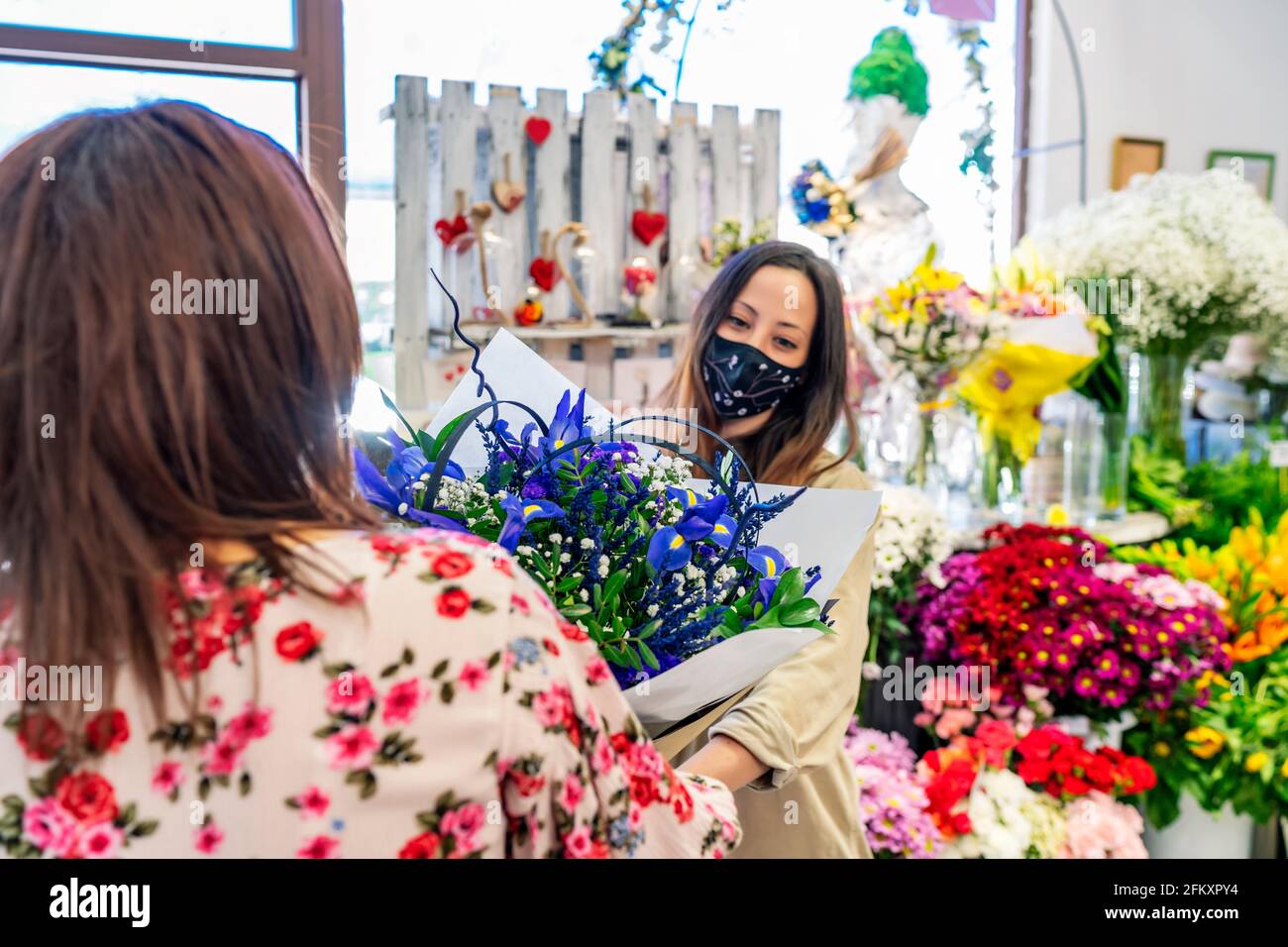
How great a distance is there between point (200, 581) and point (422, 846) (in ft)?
0.70

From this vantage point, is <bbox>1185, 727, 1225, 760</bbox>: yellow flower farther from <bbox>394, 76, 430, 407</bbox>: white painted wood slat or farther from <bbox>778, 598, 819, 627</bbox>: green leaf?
<bbox>394, 76, 430, 407</bbox>: white painted wood slat

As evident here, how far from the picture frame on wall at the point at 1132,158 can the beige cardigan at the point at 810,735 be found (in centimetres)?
341

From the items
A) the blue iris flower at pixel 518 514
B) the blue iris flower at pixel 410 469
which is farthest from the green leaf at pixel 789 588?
the blue iris flower at pixel 410 469

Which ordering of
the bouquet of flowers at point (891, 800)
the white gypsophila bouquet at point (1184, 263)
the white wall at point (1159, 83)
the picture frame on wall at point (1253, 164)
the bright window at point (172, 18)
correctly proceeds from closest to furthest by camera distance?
1. the bouquet of flowers at point (891, 800)
2. the white gypsophila bouquet at point (1184, 263)
3. the bright window at point (172, 18)
4. the white wall at point (1159, 83)
5. the picture frame on wall at point (1253, 164)

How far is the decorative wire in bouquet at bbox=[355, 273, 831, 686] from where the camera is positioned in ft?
3.00

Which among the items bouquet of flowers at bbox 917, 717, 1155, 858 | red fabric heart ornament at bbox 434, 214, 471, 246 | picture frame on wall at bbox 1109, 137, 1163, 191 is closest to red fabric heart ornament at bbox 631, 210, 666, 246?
red fabric heart ornament at bbox 434, 214, 471, 246

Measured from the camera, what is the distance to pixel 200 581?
2.13 ft

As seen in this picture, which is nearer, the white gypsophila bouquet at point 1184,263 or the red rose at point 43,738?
the red rose at point 43,738

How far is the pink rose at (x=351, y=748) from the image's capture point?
649 millimetres

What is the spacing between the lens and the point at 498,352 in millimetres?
1119

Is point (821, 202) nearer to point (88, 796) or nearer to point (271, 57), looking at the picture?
point (271, 57)

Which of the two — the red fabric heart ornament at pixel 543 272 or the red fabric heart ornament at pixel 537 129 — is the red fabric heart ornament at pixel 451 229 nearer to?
the red fabric heart ornament at pixel 543 272

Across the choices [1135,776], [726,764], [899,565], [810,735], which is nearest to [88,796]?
[726,764]
